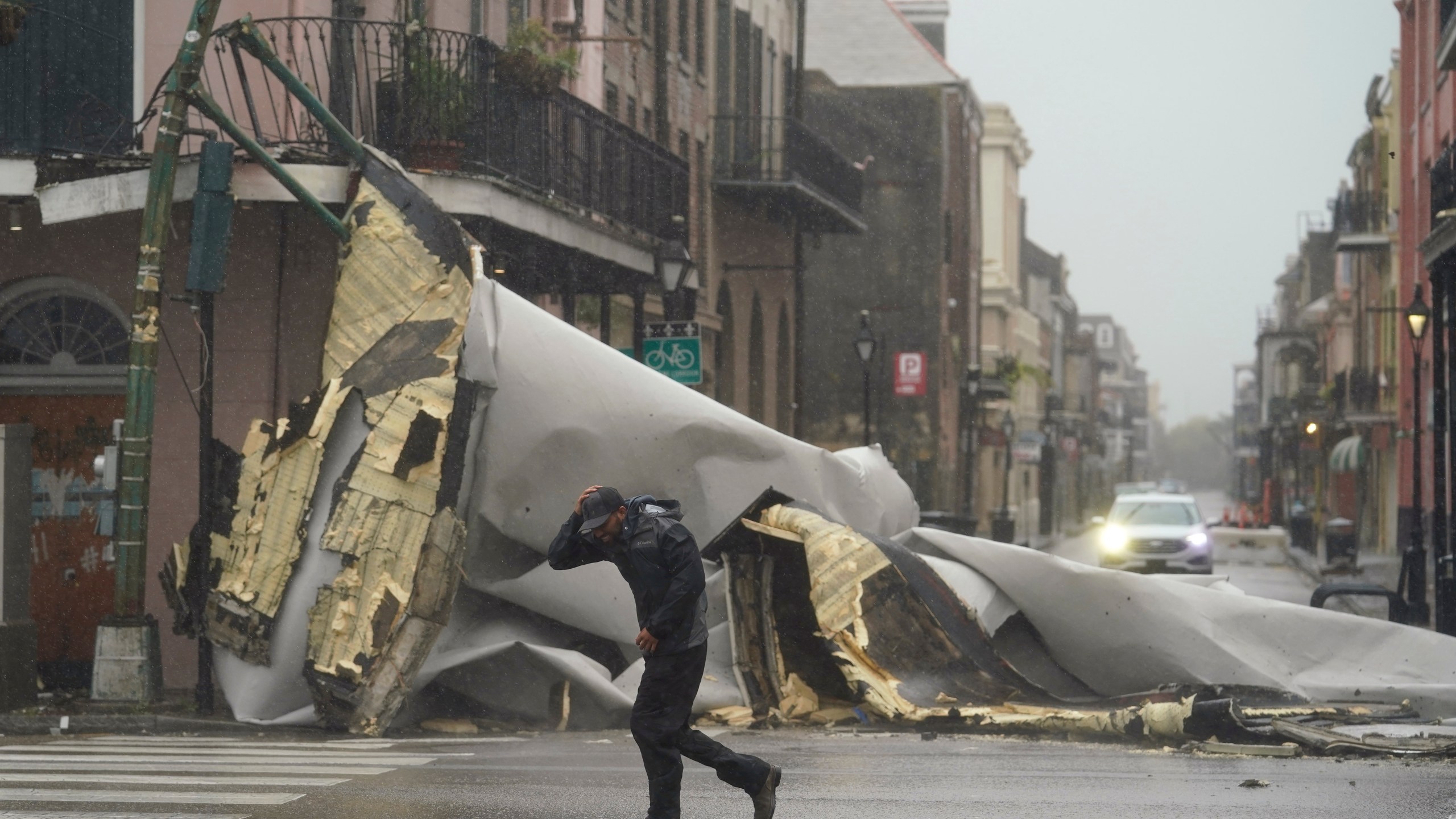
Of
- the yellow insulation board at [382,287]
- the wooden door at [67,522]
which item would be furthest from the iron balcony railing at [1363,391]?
the yellow insulation board at [382,287]

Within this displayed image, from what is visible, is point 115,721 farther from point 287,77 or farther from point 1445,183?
point 1445,183

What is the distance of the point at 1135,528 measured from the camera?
30469mm

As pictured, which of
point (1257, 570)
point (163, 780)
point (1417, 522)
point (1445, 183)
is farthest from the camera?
point (1257, 570)

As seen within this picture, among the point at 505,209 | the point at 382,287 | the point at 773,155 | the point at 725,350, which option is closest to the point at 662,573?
the point at 382,287

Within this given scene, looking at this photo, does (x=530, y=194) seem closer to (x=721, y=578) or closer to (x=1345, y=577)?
(x=721, y=578)

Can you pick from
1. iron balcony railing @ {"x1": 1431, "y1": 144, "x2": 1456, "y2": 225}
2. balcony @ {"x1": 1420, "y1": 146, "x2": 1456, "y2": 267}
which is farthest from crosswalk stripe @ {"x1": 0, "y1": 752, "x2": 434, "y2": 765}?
iron balcony railing @ {"x1": 1431, "y1": 144, "x2": 1456, "y2": 225}

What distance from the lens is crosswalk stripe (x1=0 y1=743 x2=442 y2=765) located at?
33.2 ft

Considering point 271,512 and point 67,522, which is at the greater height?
point 271,512

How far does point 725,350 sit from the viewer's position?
32.2 metres

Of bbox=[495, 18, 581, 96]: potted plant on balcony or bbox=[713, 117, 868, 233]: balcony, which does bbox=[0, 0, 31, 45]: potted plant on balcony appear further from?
bbox=[713, 117, 868, 233]: balcony

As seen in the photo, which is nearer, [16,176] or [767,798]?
[767,798]

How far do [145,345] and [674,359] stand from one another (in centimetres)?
840

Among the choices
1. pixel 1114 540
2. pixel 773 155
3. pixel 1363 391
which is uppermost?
pixel 773 155

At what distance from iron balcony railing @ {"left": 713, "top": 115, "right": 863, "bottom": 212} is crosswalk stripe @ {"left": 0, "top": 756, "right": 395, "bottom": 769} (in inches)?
825
